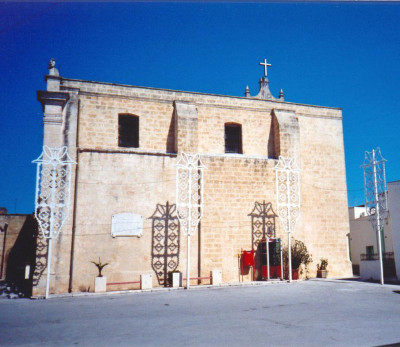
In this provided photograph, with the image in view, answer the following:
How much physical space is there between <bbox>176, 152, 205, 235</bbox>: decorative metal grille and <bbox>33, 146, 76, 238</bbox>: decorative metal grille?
369 centimetres

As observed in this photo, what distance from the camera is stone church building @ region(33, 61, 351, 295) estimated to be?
1302 cm

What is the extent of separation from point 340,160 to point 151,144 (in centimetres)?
837

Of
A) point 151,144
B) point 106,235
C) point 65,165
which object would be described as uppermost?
point 151,144

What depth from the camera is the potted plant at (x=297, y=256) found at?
14711 millimetres

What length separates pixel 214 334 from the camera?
5.68 m

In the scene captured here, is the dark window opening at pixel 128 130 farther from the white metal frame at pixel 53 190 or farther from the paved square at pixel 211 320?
the paved square at pixel 211 320

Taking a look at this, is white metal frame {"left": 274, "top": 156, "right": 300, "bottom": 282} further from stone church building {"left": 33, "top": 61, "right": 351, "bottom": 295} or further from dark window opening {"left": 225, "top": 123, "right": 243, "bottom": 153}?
dark window opening {"left": 225, "top": 123, "right": 243, "bottom": 153}

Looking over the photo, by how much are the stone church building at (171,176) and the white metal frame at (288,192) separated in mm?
349

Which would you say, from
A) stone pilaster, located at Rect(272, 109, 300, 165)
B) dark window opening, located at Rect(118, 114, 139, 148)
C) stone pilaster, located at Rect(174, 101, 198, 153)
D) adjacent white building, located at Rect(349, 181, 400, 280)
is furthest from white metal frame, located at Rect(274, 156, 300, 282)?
dark window opening, located at Rect(118, 114, 139, 148)

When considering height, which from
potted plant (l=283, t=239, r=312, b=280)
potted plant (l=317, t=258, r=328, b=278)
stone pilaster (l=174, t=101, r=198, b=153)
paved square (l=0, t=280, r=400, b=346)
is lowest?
paved square (l=0, t=280, r=400, b=346)

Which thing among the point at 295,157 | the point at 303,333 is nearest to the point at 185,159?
the point at 295,157

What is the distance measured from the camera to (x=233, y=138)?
53.4 feet

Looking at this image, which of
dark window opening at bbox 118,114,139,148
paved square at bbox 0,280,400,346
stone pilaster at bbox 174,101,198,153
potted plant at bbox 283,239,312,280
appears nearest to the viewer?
paved square at bbox 0,280,400,346

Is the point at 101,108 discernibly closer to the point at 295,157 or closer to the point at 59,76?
the point at 59,76
